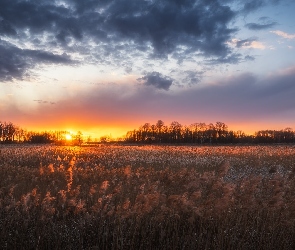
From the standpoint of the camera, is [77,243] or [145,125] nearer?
[77,243]

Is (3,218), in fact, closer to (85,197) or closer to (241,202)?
(85,197)

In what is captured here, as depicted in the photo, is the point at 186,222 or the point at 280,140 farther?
the point at 280,140

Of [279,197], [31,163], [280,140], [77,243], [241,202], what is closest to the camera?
[77,243]

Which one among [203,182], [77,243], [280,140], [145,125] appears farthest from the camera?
[145,125]

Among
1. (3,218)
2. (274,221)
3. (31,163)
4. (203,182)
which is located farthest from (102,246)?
(31,163)

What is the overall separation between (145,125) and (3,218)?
137779mm

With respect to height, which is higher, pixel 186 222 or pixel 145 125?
pixel 145 125

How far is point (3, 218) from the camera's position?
266 inches

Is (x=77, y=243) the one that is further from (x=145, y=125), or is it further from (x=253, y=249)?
(x=145, y=125)

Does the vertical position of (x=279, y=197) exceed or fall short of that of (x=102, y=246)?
it exceeds it

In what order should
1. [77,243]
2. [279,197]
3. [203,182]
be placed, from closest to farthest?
[77,243] < [279,197] < [203,182]

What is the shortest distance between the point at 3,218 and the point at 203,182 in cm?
482

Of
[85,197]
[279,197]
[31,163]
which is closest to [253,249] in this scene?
[279,197]

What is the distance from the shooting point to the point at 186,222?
6.80 m
